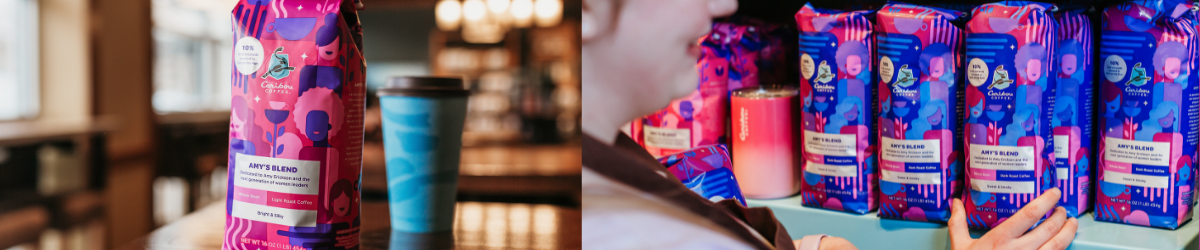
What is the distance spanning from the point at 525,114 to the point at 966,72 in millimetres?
3507

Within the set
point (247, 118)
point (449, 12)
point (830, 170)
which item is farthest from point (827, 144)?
point (449, 12)

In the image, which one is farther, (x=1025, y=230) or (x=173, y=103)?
(x=173, y=103)

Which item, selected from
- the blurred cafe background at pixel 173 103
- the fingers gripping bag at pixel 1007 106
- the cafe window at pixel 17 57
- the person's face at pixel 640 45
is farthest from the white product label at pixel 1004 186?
the cafe window at pixel 17 57

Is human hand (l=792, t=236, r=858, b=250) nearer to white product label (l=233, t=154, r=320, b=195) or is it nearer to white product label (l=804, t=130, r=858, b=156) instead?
white product label (l=804, t=130, r=858, b=156)

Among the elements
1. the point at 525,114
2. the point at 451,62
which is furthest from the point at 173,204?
the point at 525,114

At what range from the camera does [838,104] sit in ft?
1.79

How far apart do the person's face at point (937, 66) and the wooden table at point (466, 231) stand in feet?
1.26

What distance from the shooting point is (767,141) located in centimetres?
54

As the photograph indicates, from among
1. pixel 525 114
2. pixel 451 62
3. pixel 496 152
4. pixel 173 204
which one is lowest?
pixel 173 204

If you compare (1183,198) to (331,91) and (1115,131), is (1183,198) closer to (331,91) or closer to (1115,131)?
(1115,131)

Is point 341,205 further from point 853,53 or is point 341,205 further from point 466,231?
point 853,53

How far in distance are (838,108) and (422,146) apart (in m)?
0.43

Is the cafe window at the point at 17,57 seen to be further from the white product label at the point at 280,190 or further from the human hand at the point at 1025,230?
the human hand at the point at 1025,230

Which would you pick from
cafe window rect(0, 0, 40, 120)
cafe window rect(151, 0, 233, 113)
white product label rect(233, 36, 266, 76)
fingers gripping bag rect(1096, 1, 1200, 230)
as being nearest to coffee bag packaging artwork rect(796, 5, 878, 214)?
fingers gripping bag rect(1096, 1, 1200, 230)
